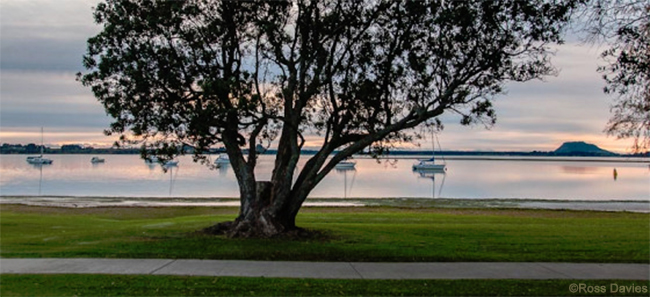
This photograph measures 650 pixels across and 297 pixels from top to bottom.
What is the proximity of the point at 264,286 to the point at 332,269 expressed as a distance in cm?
202

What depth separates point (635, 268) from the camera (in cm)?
1151

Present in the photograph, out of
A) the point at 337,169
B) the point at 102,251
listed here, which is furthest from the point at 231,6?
the point at 337,169

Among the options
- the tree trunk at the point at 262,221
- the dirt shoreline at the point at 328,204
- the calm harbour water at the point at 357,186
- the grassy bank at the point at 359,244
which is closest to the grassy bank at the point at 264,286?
the grassy bank at the point at 359,244

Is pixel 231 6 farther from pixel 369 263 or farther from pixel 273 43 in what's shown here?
pixel 369 263

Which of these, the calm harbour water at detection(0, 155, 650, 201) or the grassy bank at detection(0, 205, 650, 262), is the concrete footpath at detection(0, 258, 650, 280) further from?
the calm harbour water at detection(0, 155, 650, 201)

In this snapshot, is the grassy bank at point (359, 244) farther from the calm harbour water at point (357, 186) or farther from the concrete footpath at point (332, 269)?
the calm harbour water at point (357, 186)

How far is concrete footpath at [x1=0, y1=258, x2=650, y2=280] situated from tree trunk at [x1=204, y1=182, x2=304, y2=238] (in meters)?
3.79

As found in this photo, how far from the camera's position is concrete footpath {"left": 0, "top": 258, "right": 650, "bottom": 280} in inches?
416

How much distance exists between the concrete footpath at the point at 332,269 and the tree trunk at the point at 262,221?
3.79 m

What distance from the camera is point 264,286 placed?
9453 millimetres

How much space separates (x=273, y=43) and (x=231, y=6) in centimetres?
140

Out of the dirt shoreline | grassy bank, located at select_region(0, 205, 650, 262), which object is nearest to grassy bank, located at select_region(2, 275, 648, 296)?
grassy bank, located at select_region(0, 205, 650, 262)

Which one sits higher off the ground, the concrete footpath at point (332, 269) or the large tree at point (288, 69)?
the large tree at point (288, 69)

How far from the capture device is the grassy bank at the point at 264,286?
9.02 meters
